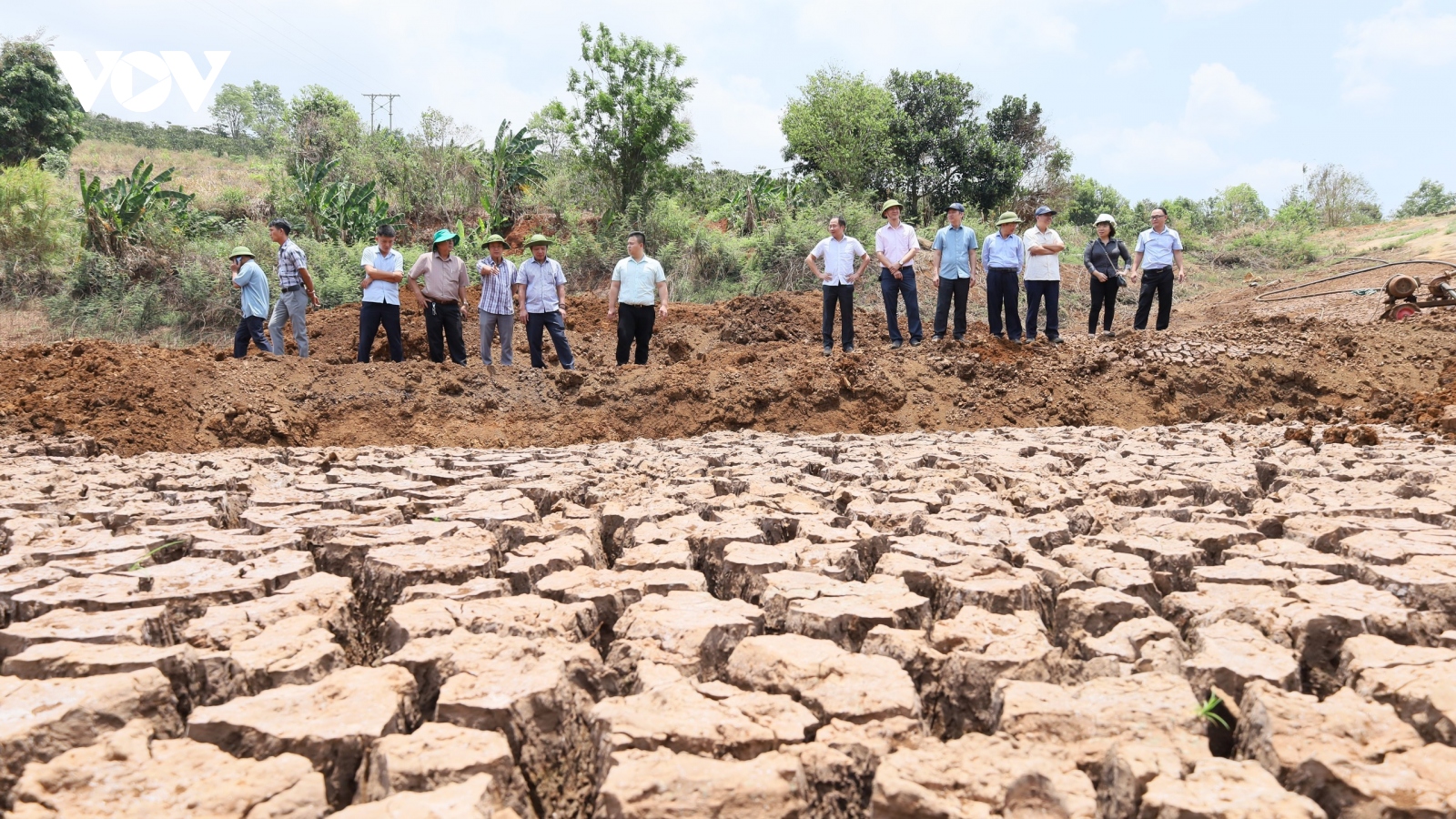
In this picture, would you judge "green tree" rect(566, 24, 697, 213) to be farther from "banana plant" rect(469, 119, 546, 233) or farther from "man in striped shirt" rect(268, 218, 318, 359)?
"man in striped shirt" rect(268, 218, 318, 359)

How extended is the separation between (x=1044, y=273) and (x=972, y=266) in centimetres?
73

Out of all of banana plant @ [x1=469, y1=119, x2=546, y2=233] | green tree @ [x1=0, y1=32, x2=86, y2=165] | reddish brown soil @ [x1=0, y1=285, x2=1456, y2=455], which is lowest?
reddish brown soil @ [x1=0, y1=285, x2=1456, y2=455]

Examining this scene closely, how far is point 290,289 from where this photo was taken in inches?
314

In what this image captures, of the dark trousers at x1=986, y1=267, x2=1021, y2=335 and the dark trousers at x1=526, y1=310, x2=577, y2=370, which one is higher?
the dark trousers at x1=986, y1=267, x2=1021, y2=335

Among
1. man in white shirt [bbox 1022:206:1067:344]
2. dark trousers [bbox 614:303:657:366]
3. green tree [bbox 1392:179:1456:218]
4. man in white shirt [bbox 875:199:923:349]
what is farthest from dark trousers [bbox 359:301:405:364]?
green tree [bbox 1392:179:1456:218]

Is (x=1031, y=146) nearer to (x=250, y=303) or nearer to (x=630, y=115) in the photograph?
(x=630, y=115)

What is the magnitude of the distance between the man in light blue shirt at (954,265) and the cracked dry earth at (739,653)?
4683mm

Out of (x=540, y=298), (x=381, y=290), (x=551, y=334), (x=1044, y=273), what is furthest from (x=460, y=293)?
(x=1044, y=273)

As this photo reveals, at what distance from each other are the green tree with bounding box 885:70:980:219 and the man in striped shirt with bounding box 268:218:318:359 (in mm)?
17565

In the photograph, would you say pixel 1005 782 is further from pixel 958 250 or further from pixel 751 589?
pixel 958 250

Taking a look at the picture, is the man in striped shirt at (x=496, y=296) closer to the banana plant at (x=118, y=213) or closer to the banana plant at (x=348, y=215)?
the banana plant at (x=348, y=215)

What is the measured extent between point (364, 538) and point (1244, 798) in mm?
2250

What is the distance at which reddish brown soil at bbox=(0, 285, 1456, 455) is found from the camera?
6.00 meters

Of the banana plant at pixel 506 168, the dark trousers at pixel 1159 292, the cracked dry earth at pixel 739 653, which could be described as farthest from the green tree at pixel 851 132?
the cracked dry earth at pixel 739 653
